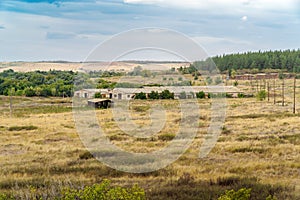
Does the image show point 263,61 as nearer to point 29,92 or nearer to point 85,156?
point 29,92

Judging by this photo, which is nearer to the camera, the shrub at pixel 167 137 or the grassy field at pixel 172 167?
the grassy field at pixel 172 167

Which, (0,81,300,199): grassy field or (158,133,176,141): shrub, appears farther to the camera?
(158,133,176,141): shrub

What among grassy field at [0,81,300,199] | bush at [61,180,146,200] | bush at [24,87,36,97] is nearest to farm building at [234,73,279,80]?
bush at [24,87,36,97]

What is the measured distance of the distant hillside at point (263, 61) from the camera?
125 m

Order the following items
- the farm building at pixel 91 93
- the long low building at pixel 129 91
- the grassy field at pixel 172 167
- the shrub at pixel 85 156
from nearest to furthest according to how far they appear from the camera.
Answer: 1. the grassy field at pixel 172 167
2. the shrub at pixel 85 156
3. the farm building at pixel 91 93
4. the long low building at pixel 129 91

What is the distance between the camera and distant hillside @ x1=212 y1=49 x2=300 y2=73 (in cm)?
12525

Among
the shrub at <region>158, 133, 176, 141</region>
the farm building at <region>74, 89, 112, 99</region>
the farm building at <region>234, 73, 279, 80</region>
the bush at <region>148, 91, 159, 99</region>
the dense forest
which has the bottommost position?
the shrub at <region>158, 133, 176, 141</region>

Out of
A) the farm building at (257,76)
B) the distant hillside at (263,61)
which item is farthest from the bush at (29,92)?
the distant hillside at (263,61)

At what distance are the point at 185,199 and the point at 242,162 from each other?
5.91m

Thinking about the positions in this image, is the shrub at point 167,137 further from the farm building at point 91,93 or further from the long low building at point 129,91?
the farm building at point 91,93

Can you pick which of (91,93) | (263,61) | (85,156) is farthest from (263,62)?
(85,156)

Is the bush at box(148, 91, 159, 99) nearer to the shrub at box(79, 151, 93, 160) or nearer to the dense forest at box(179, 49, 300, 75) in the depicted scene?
the shrub at box(79, 151, 93, 160)

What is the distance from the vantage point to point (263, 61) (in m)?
132

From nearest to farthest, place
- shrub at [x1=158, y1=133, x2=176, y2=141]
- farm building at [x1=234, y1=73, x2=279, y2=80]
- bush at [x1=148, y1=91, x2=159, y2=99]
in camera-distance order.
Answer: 1. shrub at [x1=158, y1=133, x2=176, y2=141]
2. bush at [x1=148, y1=91, x2=159, y2=99]
3. farm building at [x1=234, y1=73, x2=279, y2=80]
